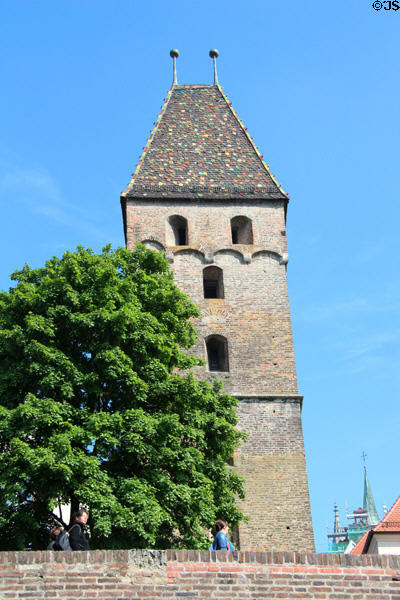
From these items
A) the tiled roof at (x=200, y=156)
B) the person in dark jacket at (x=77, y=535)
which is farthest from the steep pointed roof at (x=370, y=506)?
the person in dark jacket at (x=77, y=535)

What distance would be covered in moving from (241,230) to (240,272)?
2268 mm

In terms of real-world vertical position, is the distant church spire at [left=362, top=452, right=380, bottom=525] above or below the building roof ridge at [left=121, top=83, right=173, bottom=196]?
below

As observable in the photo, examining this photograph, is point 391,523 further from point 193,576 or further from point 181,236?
point 193,576

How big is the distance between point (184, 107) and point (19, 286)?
50.1 feet

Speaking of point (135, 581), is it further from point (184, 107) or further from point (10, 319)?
point (184, 107)

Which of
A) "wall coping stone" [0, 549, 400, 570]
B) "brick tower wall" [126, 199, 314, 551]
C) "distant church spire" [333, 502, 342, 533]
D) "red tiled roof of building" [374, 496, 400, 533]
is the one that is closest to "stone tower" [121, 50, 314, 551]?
"brick tower wall" [126, 199, 314, 551]

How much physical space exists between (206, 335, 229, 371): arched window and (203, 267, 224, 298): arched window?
58.5 inches

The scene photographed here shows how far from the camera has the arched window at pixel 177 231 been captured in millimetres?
26531

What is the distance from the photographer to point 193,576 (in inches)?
392

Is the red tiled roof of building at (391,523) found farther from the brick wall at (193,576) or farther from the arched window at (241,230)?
the brick wall at (193,576)

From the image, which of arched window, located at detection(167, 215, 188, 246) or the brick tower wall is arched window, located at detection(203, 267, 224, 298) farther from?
arched window, located at detection(167, 215, 188, 246)

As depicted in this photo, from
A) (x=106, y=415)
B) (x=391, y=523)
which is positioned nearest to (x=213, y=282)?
(x=391, y=523)

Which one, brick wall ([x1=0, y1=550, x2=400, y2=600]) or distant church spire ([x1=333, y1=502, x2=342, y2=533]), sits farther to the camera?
distant church spire ([x1=333, y1=502, x2=342, y2=533])

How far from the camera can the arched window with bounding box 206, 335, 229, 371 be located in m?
24.1
